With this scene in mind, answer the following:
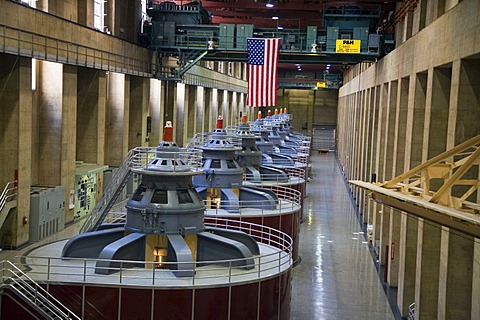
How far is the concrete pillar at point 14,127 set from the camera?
2530cm

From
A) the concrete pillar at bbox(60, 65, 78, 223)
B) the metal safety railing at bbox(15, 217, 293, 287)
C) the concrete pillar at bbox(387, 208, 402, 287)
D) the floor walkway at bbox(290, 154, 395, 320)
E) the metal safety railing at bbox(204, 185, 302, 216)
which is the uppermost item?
the concrete pillar at bbox(60, 65, 78, 223)

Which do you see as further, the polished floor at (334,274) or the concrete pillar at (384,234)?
the concrete pillar at (384,234)

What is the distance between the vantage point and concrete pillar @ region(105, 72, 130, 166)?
38.4 metres

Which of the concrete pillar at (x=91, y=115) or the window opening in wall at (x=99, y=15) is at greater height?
the window opening in wall at (x=99, y=15)

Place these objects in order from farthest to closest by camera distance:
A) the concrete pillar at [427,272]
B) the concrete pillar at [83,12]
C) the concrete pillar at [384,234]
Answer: the concrete pillar at [83,12]
the concrete pillar at [384,234]
the concrete pillar at [427,272]

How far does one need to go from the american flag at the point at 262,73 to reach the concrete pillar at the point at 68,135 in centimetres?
808

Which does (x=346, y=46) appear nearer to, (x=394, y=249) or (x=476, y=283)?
(x=394, y=249)

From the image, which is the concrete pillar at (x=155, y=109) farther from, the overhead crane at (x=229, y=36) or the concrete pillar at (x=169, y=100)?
the concrete pillar at (x=169, y=100)

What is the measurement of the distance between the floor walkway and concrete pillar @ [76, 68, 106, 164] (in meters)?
10.6

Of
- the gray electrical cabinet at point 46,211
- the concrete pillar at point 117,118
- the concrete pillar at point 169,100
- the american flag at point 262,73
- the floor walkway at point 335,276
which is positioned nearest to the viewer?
the floor walkway at point 335,276

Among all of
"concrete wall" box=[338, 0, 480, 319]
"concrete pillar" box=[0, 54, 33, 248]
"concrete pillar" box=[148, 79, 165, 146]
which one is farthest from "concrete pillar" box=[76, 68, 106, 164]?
"concrete wall" box=[338, 0, 480, 319]

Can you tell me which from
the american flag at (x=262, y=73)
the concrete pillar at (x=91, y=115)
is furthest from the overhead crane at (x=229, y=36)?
the concrete pillar at (x=91, y=115)

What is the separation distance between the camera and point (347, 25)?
43344 mm

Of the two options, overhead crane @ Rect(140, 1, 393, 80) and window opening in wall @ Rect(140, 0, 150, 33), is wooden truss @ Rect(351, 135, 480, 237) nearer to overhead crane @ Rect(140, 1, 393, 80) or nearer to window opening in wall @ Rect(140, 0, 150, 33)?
overhead crane @ Rect(140, 1, 393, 80)
